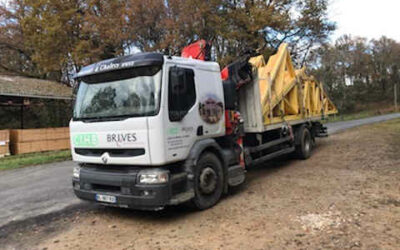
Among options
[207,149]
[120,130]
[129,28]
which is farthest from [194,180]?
[129,28]

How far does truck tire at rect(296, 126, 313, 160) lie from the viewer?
877 cm

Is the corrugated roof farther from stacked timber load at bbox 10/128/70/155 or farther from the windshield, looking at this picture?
the windshield

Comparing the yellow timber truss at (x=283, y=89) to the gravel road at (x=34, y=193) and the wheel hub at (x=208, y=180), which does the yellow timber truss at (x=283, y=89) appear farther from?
the gravel road at (x=34, y=193)

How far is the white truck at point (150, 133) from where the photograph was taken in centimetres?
428

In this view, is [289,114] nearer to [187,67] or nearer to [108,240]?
[187,67]

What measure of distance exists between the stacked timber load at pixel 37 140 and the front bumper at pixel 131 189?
1309cm

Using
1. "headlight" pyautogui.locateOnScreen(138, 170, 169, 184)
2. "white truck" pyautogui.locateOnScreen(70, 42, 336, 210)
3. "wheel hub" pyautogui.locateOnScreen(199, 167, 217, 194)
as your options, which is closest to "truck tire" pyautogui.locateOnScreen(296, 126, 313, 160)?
"white truck" pyautogui.locateOnScreen(70, 42, 336, 210)

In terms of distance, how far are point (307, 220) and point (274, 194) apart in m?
1.39

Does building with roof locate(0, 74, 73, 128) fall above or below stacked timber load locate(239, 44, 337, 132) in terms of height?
above

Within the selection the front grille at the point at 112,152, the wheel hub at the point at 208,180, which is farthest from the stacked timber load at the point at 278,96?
the front grille at the point at 112,152

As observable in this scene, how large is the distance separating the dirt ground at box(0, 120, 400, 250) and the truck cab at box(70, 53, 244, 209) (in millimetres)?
438

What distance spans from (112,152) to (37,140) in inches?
553

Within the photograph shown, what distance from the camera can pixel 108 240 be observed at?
409 cm

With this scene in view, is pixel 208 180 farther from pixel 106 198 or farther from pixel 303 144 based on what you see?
pixel 303 144
